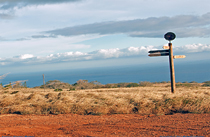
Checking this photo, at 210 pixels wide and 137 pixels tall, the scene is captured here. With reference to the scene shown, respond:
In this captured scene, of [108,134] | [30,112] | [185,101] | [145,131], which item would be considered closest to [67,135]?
[108,134]

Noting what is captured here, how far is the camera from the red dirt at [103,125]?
5688mm

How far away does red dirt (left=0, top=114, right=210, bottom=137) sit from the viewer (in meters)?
5.69

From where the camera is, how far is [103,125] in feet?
21.7

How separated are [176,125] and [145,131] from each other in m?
1.13

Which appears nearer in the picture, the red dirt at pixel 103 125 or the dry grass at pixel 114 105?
the red dirt at pixel 103 125

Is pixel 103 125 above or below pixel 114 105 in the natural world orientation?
below

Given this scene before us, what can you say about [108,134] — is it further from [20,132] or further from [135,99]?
[135,99]

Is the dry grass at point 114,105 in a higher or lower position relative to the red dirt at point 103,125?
higher

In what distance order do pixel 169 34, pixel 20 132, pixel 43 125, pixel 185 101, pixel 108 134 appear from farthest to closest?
pixel 169 34
pixel 185 101
pixel 43 125
pixel 20 132
pixel 108 134

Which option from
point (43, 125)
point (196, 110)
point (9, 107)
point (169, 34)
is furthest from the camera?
point (169, 34)

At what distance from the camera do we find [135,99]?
30.2 feet

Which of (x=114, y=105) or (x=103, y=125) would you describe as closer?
(x=103, y=125)

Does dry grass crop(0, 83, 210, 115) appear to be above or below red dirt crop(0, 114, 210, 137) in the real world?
above

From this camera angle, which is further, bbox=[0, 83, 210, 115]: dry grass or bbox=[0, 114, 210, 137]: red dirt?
bbox=[0, 83, 210, 115]: dry grass
